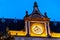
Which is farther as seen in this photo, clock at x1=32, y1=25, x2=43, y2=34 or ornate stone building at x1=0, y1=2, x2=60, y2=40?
clock at x1=32, y1=25, x2=43, y2=34

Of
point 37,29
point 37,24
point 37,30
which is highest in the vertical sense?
point 37,24

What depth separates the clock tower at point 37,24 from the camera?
28.0 metres

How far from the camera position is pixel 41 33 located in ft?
92.2

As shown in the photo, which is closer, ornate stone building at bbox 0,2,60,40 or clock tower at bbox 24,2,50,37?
ornate stone building at bbox 0,2,60,40

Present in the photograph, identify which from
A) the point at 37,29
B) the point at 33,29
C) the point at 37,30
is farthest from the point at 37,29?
the point at 33,29

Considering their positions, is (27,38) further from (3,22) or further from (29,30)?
(3,22)

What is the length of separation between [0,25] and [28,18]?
3.88m

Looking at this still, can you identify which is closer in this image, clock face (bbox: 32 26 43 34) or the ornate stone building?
the ornate stone building

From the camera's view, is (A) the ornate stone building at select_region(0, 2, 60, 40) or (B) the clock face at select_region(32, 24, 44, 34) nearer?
(A) the ornate stone building at select_region(0, 2, 60, 40)

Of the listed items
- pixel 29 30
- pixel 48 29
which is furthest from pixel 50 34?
pixel 29 30

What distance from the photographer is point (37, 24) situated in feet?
93.1

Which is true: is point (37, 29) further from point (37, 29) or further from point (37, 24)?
point (37, 24)

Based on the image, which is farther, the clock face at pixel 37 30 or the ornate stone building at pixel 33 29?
the clock face at pixel 37 30

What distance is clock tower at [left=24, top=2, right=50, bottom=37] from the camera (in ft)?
91.8
